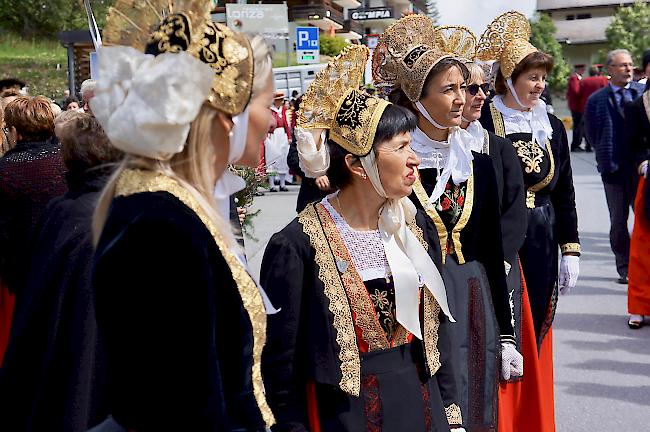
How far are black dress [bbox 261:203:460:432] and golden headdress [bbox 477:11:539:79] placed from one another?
2421 mm

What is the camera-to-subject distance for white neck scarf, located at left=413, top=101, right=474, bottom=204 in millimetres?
3734

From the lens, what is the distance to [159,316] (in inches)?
66.2

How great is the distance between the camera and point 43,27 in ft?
140

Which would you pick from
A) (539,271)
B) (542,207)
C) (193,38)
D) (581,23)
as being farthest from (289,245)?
(581,23)

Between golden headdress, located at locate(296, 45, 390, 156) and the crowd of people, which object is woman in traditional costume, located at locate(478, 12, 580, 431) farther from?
golden headdress, located at locate(296, 45, 390, 156)

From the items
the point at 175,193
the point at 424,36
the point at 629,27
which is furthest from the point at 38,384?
the point at 629,27

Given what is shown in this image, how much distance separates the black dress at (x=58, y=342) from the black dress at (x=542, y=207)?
2.33 m

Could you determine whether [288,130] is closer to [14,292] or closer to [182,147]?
[14,292]

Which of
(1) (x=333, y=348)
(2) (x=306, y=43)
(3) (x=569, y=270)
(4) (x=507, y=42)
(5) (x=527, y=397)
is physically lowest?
(5) (x=527, y=397)

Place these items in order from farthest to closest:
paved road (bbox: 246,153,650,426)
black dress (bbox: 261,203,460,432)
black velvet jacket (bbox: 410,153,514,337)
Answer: paved road (bbox: 246,153,650,426)
black velvet jacket (bbox: 410,153,514,337)
black dress (bbox: 261,203,460,432)

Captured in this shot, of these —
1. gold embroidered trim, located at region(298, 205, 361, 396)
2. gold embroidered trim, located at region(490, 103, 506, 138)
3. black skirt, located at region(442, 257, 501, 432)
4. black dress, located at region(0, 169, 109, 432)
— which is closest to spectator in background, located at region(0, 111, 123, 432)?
black dress, located at region(0, 169, 109, 432)

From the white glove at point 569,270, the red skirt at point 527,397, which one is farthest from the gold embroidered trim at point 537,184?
the red skirt at point 527,397

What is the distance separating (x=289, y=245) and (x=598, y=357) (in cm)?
428

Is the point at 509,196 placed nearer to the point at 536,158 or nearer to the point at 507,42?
the point at 536,158
